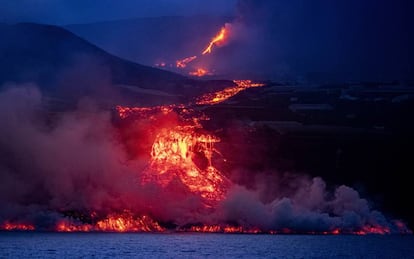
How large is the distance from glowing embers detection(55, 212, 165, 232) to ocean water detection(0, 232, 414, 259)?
2225mm

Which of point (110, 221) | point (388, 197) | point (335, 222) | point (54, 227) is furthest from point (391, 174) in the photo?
point (54, 227)

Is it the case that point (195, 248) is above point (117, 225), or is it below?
below

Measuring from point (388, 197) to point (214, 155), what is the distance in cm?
3060

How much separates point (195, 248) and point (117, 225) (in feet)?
139

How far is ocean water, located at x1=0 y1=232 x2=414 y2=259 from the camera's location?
99250 millimetres

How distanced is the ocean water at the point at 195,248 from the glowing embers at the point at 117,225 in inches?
87.6

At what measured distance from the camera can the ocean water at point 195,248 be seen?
326 ft

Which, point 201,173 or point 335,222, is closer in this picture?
point 201,173

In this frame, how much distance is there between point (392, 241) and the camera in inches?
5497

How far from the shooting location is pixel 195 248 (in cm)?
11112

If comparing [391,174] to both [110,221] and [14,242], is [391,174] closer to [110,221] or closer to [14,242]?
[110,221]

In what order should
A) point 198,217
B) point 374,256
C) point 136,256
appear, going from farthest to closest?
point 198,217 → point 374,256 → point 136,256

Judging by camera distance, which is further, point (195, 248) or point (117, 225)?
point (117, 225)

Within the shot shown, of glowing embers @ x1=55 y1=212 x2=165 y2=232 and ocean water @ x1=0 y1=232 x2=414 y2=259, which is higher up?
glowing embers @ x1=55 y1=212 x2=165 y2=232
